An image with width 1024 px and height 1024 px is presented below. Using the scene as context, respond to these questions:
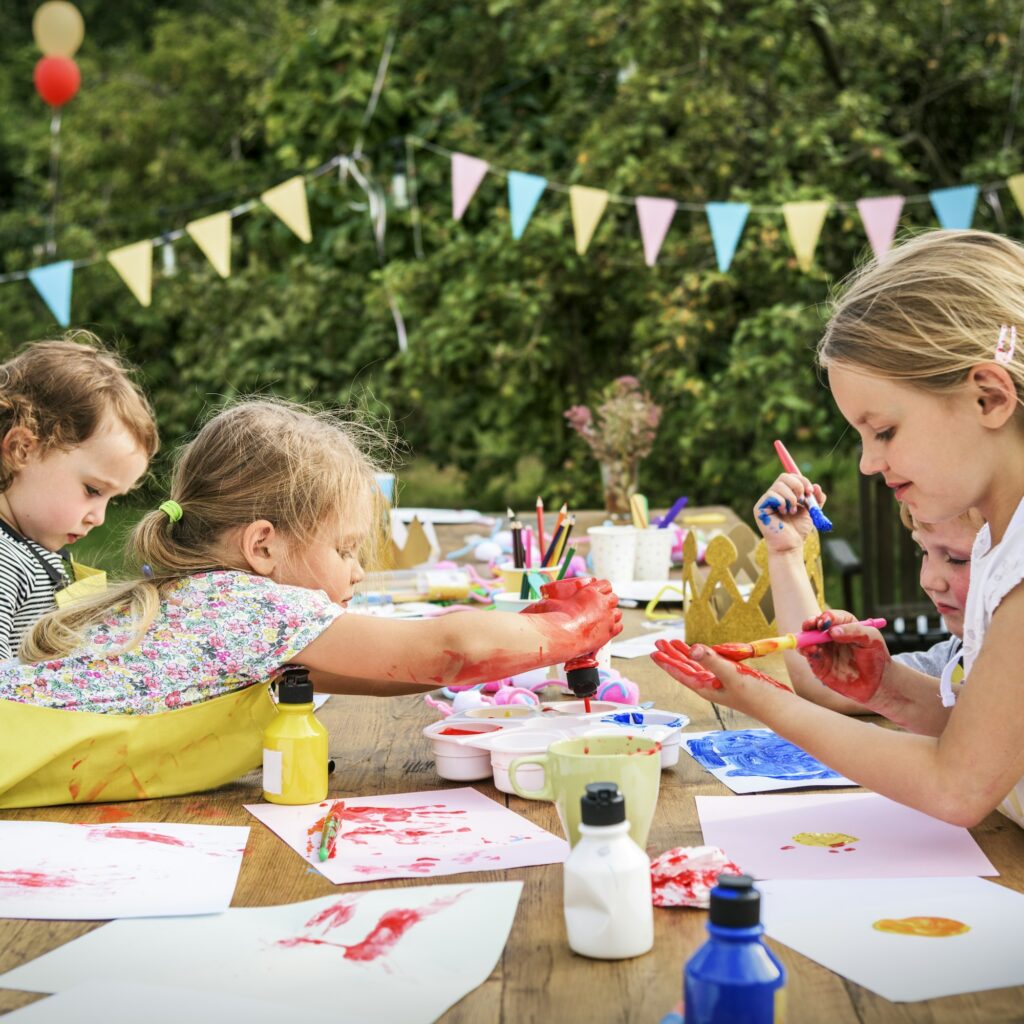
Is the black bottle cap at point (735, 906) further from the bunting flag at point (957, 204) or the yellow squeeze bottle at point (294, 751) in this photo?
the bunting flag at point (957, 204)

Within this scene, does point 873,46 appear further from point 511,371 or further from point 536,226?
point 511,371

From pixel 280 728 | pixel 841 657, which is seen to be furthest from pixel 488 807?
pixel 841 657

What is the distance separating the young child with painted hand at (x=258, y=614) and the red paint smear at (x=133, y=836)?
166 mm

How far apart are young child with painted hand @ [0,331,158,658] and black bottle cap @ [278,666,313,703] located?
0.73m

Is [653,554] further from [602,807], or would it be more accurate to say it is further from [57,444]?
[602,807]

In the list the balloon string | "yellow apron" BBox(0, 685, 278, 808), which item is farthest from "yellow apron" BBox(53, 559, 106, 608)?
the balloon string

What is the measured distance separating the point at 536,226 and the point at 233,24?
5.07 metres

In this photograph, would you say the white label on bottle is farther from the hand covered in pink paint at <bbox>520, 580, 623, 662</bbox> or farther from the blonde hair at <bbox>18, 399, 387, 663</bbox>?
the hand covered in pink paint at <bbox>520, 580, 623, 662</bbox>

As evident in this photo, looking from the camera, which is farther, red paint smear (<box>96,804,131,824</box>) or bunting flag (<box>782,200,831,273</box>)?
Answer: bunting flag (<box>782,200,831,273</box>)

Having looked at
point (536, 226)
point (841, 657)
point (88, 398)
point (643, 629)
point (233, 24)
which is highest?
point (233, 24)

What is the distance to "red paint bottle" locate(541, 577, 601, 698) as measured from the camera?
1682 millimetres

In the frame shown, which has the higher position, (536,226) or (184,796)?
(536,226)

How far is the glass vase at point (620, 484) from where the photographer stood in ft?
11.8

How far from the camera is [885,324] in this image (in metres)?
1.35
